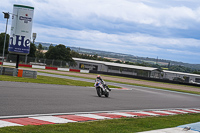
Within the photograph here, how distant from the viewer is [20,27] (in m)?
28.2

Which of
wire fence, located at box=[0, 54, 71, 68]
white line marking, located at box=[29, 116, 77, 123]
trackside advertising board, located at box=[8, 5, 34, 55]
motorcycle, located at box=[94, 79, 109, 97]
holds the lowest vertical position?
white line marking, located at box=[29, 116, 77, 123]

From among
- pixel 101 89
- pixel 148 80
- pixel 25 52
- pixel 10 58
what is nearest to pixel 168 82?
pixel 148 80

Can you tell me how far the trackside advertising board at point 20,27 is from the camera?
91.9 ft

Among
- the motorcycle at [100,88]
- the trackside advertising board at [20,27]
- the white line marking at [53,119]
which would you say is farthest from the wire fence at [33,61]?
the white line marking at [53,119]

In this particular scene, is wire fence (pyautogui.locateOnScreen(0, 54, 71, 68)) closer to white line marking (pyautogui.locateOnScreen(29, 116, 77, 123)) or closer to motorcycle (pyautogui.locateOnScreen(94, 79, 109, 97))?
motorcycle (pyautogui.locateOnScreen(94, 79, 109, 97))

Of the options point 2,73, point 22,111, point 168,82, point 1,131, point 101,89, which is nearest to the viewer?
point 1,131

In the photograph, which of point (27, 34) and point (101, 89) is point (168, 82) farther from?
point (101, 89)

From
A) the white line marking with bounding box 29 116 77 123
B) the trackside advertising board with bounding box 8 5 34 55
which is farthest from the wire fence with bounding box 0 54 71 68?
the white line marking with bounding box 29 116 77 123

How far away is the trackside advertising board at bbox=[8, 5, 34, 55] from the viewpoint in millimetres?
28016

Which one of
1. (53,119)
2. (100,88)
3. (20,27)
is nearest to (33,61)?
(20,27)

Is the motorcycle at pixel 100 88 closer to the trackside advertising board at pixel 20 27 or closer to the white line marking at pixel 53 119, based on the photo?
the white line marking at pixel 53 119

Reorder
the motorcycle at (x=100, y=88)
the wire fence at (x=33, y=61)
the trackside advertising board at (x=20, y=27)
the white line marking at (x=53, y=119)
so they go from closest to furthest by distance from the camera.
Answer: the white line marking at (x=53, y=119), the motorcycle at (x=100, y=88), the trackside advertising board at (x=20, y=27), the wire fence at (x=33, y=61)

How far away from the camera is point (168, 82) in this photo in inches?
2174

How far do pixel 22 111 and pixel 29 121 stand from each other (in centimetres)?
162
